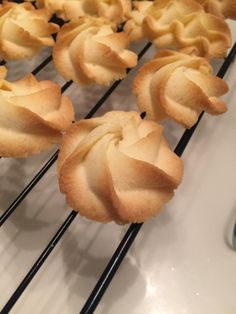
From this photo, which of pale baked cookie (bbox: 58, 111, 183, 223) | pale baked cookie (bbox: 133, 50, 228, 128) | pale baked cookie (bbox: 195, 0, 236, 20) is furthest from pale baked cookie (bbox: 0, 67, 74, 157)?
pale baked cookie (bbox: 195, 0, 236, 20)

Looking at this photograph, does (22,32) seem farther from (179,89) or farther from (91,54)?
(179,89)

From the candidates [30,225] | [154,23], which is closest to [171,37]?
[154,23]

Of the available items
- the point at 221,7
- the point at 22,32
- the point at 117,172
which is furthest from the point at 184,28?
the point at 117,172

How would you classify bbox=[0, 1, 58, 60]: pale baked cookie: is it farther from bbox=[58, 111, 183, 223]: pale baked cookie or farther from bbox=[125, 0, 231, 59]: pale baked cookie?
bbox=[58, 111, 183, 223]: pale baked cookie

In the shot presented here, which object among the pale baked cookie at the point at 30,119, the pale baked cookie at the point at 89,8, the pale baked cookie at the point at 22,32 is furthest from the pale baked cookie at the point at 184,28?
the pale baked cookie at the point at 30,119

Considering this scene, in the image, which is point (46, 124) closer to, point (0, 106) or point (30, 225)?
point (0, 106)
